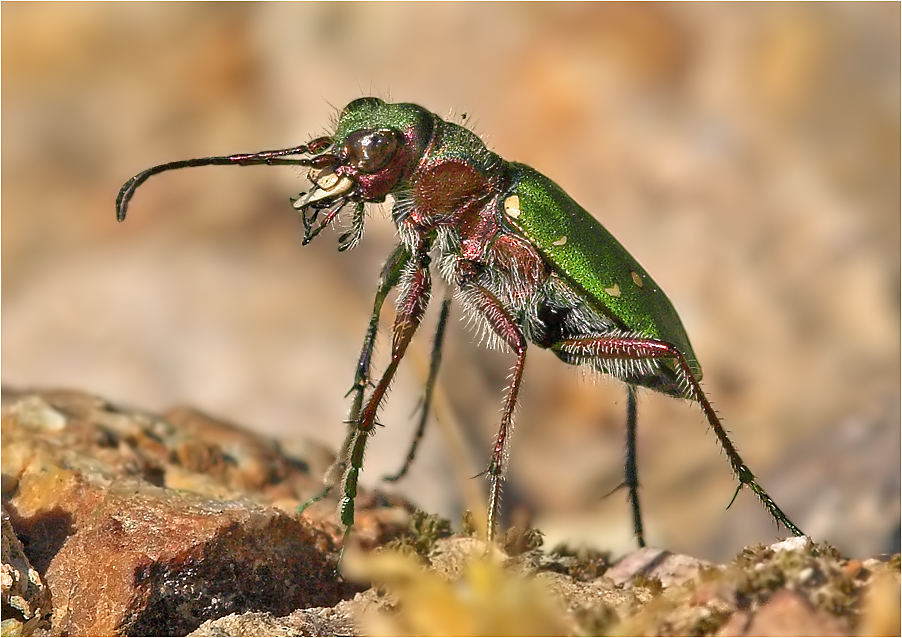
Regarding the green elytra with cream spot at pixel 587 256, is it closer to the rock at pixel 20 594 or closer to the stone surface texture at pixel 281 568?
the stone surface texture at pixel 281 568

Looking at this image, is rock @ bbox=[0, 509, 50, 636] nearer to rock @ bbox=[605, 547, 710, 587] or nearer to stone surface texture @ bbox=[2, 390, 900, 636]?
stone surface texture @ bbox=[2, 390, 900, 636]

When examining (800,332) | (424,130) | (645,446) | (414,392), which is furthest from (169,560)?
(800,332)

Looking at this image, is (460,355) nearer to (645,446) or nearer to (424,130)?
(645,446)

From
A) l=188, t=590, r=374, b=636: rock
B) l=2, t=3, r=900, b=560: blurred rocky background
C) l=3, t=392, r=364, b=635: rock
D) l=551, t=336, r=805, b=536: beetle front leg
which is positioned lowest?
l=188, t=590, r=374, b=636: rock

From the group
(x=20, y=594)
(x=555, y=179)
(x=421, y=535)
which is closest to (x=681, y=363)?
(x=421, y=535)

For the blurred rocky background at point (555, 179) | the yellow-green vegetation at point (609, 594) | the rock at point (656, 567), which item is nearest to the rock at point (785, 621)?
the yellow-green vegetation at point (609, 594)

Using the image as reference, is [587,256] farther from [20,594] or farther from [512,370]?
[20,594]

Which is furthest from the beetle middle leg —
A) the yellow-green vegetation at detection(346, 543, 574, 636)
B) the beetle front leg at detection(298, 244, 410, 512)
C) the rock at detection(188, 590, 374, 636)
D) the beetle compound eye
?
the yellow-green vegetation at detection(346, 543, 574, 636)

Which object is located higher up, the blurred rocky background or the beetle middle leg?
the blurred rocky background
